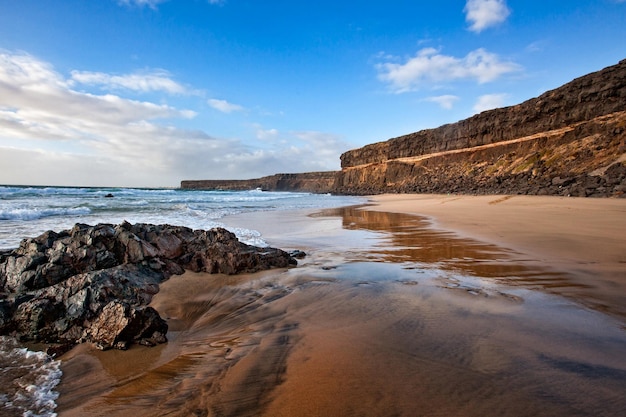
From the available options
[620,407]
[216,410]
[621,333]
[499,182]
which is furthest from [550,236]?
[499,182]

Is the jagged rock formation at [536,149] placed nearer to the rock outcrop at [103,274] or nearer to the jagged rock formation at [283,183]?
the rock outcrop at [103,274]

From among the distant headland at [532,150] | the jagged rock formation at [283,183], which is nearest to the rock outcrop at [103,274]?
the distant headland at [532,150]

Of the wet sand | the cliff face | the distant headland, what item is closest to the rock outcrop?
the wet sand

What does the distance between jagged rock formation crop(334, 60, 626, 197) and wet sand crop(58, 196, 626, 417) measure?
17.1 meters

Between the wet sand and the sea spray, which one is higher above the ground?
the wet sand

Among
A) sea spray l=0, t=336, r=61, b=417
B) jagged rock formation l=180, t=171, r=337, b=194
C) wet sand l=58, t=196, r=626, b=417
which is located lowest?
sea spray l=0, t=336, r=61, b=417

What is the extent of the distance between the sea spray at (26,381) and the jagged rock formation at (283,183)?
81.8 m

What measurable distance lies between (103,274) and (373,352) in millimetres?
3002

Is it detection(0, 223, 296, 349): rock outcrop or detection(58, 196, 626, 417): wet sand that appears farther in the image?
detection(0, 223, 296, 349): rock outcrop

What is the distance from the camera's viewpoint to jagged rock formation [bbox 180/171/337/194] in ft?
336

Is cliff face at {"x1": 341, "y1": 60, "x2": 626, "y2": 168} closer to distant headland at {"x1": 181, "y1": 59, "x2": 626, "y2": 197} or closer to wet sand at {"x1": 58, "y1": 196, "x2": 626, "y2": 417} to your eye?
distant headland at {"x1": 181, "y1": 59, "x2": 626, "y2": 197}

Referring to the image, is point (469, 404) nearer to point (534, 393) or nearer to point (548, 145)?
point (534, 393)

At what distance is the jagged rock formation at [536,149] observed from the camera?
19.8 meters

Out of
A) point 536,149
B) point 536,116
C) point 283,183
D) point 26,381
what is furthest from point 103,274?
point 283,183
